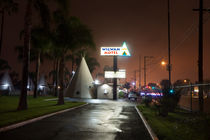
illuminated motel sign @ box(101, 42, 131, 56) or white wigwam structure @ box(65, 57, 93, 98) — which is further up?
illuminated motel sign @ box(101, 42, 131, 56)

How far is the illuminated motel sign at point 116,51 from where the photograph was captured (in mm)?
50531

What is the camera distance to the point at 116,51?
50625 mm

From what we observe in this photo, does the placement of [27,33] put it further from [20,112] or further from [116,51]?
[116,51]

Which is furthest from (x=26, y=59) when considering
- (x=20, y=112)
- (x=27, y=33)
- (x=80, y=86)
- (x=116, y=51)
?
(x=80, y=86)

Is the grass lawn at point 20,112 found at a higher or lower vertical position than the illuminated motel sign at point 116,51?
lower

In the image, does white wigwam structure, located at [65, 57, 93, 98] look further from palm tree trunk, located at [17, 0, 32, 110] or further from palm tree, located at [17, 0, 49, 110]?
palm tree trunk, located at [17, 0, 32, 110]

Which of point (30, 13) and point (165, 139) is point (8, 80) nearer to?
point (30, 13)

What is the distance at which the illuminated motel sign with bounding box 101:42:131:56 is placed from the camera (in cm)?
5053

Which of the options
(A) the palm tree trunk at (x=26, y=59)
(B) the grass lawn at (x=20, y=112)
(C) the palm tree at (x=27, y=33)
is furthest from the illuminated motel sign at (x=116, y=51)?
(A) the palm tree trunk at (x=26, y=59)

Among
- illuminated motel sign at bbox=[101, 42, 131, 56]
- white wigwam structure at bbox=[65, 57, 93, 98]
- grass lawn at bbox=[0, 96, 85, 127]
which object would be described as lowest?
grass lawn at bbox=[0, 96, 85, 127]

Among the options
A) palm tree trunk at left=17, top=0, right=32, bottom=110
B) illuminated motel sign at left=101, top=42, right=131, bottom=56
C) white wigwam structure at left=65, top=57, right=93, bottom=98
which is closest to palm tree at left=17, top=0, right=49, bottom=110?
→ palm tree trunk at left=17, top=0, right=32, bottom=110

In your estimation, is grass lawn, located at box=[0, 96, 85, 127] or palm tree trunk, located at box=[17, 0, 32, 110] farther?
palm tree trunk, located at box=[17, 0, 32, 110]

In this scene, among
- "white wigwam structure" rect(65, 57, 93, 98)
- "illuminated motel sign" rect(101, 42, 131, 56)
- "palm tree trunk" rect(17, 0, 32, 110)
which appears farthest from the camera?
"white wigwam structure" rect(65, 57, 93, 98)

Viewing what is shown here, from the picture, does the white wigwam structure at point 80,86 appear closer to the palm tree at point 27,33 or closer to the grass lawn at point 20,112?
the grass lawn at point 20,112
